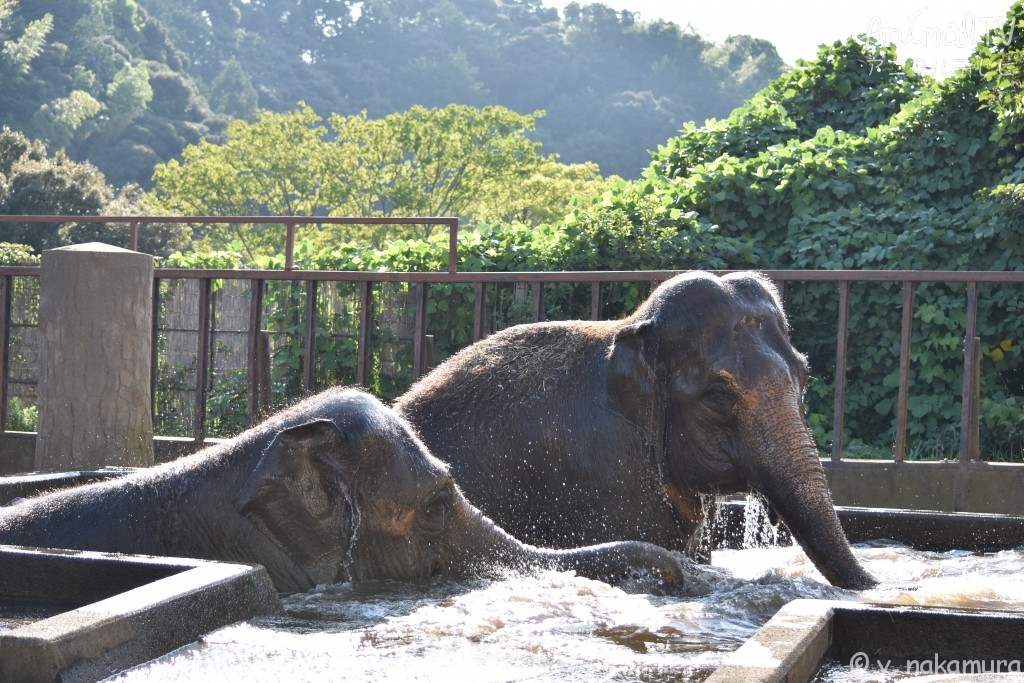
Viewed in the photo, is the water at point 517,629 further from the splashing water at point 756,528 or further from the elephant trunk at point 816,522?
the splashing water at point 756,528

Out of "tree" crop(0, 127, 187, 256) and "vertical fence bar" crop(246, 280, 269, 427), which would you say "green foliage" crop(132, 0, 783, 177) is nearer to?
"tree" crop(0, 127, 187, 256)

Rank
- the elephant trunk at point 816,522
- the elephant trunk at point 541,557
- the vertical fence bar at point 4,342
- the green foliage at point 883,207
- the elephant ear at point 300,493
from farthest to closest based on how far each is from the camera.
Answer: the green foliage at point 883,207, the vertical fence bar at point 4,342, the elephant trunk at point 816,522, the elephant trunk at point 541,557, the elephant ear at point 300,493

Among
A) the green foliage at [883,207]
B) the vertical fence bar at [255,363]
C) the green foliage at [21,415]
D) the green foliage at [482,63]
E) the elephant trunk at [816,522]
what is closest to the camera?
the elephant trunk at [816,522]

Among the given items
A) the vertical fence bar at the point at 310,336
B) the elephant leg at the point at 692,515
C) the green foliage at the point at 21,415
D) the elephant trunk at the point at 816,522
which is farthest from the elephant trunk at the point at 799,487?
the green foliage at the point at 21,415

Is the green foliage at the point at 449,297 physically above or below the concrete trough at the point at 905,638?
above

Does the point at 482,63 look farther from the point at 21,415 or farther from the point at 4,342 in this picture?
the point at 4,342

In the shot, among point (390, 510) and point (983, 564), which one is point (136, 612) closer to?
point (390, 510)

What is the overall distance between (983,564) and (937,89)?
9.83 m

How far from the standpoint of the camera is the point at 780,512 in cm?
478

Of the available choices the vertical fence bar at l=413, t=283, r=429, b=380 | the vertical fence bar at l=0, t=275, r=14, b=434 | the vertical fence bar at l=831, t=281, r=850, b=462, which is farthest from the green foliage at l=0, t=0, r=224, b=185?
the vertical fence bar at l=831, t=281, r=850, b=462

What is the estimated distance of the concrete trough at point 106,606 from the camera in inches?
105

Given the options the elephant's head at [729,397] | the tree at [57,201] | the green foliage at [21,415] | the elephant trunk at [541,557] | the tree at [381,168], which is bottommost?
the green foliage at [21,415]

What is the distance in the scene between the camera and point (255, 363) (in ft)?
32.0

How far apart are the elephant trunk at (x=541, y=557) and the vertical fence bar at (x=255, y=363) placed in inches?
198
